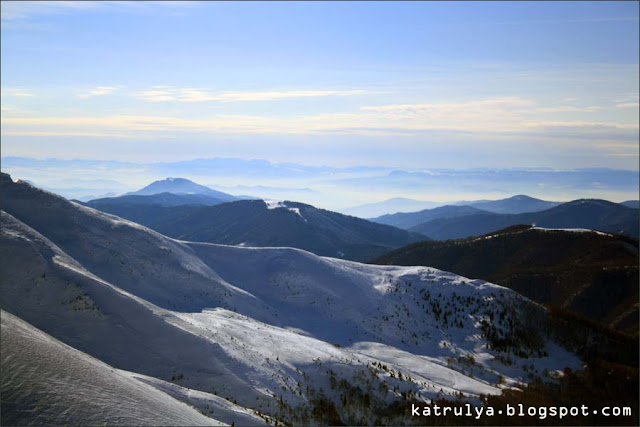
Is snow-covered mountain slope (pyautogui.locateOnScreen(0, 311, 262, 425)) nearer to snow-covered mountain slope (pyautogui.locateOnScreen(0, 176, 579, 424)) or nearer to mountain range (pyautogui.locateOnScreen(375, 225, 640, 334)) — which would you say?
snow-covered mountain slope (pyautogui.locateOnScreen(0, 176, 579, 424))

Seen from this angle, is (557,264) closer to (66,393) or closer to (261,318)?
(261,318)

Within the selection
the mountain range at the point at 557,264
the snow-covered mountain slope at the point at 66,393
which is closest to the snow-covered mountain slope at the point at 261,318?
the snow-covered mountain slope at the point at 66,393

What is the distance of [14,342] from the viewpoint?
1398 cm

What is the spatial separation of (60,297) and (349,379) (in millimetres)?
14823

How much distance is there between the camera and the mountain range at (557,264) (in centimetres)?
6494

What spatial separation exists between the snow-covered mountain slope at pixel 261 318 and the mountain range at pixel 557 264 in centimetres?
3342

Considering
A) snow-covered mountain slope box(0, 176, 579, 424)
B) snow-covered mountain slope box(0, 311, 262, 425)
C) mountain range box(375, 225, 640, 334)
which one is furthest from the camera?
mountain range box(375, 225, 640, 334)

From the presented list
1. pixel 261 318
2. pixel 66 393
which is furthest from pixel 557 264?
pixel 66 393

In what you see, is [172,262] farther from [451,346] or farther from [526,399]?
[526,399]

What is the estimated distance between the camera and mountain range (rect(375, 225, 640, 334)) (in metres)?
64.9

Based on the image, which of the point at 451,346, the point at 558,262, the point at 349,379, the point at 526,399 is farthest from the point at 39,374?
the point at 558,262

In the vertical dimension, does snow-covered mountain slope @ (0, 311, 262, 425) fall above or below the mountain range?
above

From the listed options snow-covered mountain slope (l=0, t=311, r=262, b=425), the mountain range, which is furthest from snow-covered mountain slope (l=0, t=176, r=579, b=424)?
the mountain range

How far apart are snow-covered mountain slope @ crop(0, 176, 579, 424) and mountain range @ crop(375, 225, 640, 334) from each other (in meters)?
33.4
